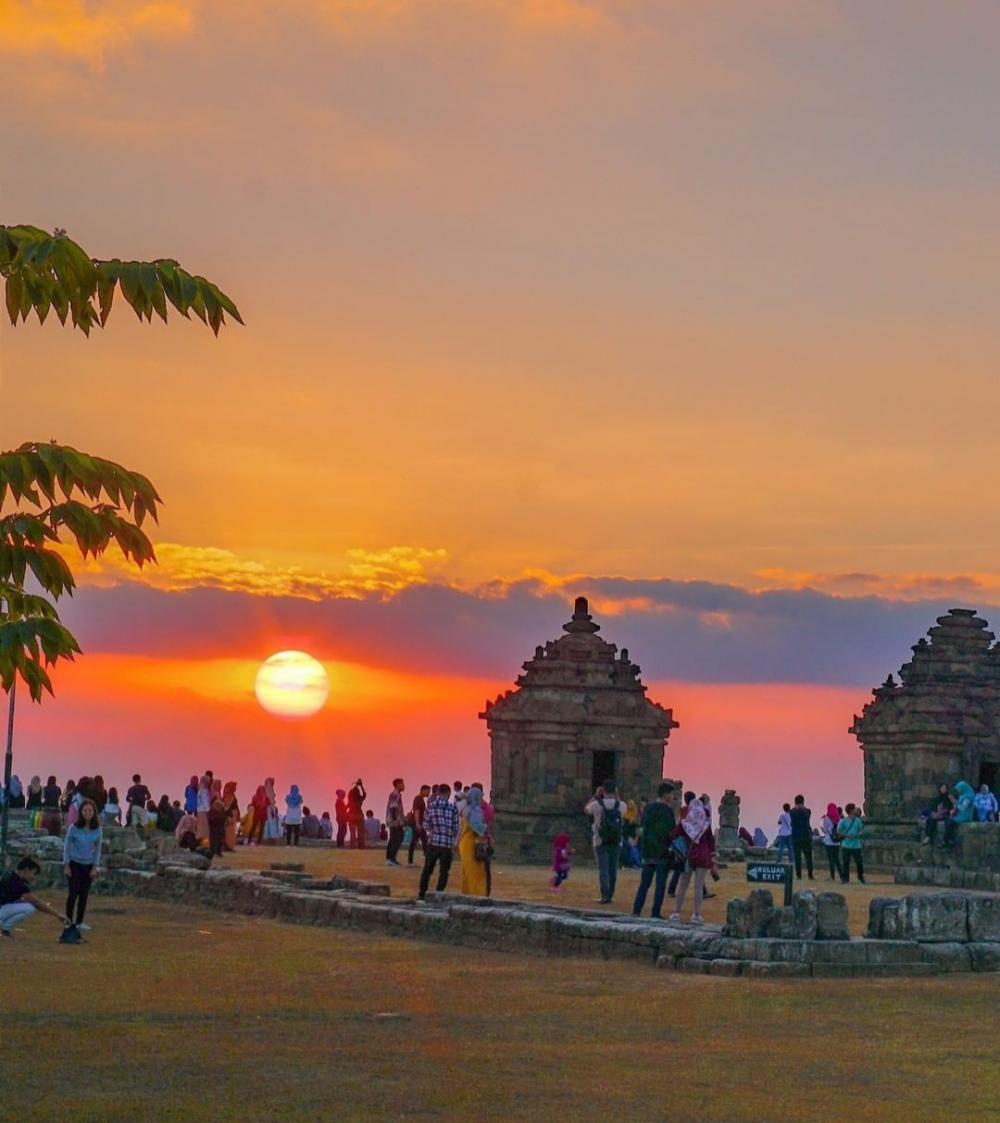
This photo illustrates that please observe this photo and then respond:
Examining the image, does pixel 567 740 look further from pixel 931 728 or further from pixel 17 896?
pixel 17 896

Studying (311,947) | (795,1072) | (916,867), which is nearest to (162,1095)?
(795,1072)

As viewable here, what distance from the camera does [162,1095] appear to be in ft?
36.3

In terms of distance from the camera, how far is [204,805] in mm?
39438

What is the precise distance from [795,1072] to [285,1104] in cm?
326

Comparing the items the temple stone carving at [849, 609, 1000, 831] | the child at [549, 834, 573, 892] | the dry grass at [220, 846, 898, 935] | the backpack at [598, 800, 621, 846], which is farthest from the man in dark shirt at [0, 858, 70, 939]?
the temple stone carving at [849, 609, 1000, 831]

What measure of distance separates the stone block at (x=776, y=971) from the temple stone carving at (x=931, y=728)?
30.8 metres

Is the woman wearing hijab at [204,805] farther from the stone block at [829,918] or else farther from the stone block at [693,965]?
the stone block at [829,918]

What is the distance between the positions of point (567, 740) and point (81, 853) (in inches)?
990

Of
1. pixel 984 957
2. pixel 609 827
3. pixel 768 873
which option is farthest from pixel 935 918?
pixel 609 827

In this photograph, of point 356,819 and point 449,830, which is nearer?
point 449,830

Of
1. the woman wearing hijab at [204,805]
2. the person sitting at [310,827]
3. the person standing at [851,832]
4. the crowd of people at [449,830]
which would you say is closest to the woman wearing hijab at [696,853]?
the crowd of people at [449,830]

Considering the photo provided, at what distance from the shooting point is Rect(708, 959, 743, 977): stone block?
17753mm

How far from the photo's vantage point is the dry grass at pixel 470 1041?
11031mm

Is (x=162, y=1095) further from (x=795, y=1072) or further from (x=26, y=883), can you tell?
(x=26, y=883)
